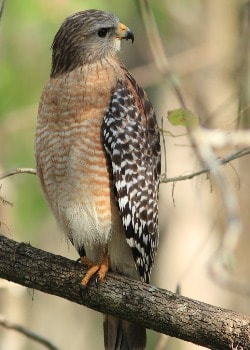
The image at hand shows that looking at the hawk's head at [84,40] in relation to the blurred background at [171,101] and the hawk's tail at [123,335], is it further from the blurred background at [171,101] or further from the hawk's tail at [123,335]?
the blurred background at [171,101]

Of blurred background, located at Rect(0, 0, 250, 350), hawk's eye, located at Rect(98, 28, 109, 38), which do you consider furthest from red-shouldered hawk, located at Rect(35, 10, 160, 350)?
blurred background, located at Rect(0, 0, 250, 350)

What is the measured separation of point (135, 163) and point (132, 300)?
4.02 ft

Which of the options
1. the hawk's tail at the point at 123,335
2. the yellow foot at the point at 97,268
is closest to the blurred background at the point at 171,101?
the hawk's tail at the point at 123,335

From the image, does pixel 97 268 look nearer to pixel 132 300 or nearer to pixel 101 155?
pixel 132 300

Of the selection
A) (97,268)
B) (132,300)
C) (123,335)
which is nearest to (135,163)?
(97,268)

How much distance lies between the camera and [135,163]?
7273 millimetres

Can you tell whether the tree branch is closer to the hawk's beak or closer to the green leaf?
the green leaf

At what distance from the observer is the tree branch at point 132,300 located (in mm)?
6238

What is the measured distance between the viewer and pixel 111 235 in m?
7.19

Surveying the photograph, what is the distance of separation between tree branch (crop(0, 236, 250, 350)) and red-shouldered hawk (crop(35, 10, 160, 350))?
0.47ft

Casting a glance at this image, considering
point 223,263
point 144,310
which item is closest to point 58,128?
point 144,310

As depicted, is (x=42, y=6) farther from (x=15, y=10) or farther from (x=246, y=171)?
(x=246, y=171)

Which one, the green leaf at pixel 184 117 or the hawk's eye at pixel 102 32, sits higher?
the hawk's eye at pixel 102 32

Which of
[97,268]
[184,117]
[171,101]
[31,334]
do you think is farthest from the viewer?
[171,101]
